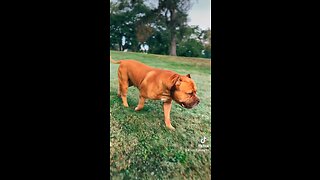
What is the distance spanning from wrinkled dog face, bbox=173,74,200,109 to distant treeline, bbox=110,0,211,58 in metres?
0.33

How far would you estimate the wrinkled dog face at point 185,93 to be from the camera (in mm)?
4582

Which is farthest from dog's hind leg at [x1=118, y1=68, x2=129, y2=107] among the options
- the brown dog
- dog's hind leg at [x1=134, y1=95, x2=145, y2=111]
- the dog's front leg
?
the dog's front leg

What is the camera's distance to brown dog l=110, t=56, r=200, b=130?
15.0 ft

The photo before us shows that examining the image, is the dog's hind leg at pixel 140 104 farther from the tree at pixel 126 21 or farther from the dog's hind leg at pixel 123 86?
the tree at pixel 126 21

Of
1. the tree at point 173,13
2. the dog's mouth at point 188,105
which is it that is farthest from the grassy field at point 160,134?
the tree at point 173,13

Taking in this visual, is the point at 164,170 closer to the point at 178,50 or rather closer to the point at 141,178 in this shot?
the point at 141,178

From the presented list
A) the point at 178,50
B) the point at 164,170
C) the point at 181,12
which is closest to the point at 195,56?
the point at 178,50

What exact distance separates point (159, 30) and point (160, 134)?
1147 mm

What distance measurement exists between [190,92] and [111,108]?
862mm

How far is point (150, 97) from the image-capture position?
4617 millimetres

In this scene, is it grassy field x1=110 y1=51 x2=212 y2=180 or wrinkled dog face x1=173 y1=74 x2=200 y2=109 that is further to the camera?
wrinkled dog face x1=173 y1=74 x2=200 y2=109

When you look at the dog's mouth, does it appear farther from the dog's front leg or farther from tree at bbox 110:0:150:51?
tree at bbox 110:0:150:51

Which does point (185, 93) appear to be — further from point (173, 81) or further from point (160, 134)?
point (160, 134)
